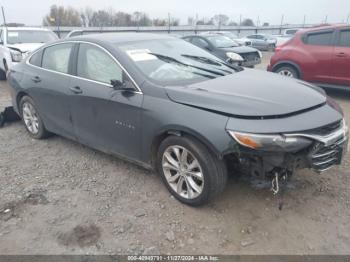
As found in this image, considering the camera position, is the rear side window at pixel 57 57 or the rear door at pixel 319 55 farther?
the rear door at pixel 319 55

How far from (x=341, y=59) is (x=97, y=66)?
218 inches

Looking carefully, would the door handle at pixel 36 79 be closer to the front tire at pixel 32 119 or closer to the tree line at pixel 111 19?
the front tire at pixel 32 119

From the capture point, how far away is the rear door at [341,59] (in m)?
6.85

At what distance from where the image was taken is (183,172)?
3145mm

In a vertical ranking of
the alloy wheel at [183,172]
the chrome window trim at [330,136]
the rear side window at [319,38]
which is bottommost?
the alloy wheel at [183,172]

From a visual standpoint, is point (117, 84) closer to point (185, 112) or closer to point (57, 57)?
point (185, 112)

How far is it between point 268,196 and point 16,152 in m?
3.49

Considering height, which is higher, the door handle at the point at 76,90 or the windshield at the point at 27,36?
the windshield at the point at 27,36

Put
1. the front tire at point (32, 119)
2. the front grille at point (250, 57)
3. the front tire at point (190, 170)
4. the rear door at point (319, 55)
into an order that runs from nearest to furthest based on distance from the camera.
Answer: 1. the front tire at point (190, 170)
2. the front tire at point (32, 119)
3. the rear door at point (319, 55)
4. the front grille at point (250, 57)

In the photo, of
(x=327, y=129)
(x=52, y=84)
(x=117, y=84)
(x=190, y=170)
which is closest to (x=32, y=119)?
(x=52, y=84)

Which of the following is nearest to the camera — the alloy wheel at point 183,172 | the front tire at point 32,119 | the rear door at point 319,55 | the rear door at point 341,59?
the alloy wheel at point 183,172

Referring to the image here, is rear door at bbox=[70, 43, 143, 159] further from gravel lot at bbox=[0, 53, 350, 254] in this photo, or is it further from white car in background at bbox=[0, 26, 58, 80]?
white car in background at bbox=[0, 26, 58, 80]

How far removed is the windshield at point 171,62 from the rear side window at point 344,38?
4.24m

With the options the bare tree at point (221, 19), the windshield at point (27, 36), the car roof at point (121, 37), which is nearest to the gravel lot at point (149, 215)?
the car roof at point (121, 37)
